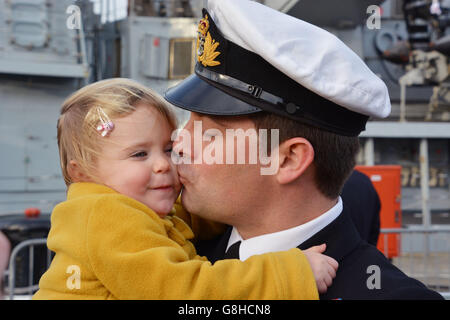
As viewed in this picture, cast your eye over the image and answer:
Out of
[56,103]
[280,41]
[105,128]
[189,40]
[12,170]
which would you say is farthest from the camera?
[189,40]

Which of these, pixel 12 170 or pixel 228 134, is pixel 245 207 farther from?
pixel 12 170

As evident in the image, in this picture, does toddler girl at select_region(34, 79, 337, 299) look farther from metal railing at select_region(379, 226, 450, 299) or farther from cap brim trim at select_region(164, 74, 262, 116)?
metal railing at select_region(379, 226, 450, 299)

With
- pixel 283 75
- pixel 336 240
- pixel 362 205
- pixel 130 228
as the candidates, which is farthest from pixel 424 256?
pixel 130 228

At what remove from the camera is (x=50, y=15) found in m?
10.1

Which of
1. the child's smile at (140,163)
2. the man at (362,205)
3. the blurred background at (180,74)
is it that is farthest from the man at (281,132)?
the blurred background at (180,74)

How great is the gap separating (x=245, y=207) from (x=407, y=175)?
1208cm

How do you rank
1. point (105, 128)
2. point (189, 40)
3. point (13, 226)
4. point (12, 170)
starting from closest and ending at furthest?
point (105, 128), point (13, 226), point (12, 170), point (189, 40)

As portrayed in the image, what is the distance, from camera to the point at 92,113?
1.76 m

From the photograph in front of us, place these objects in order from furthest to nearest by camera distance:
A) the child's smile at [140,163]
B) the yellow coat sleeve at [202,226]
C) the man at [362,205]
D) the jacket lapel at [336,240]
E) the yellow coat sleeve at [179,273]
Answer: the man at [362,205] < the yellow coat sleeve at [202,226] < the child's smile at [140,163] < the jacket lapel at [336,240] < the yellow coat sleeve at [179,273]

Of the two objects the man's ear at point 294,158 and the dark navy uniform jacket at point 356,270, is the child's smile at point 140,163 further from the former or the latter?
the man's ear at point 294,158

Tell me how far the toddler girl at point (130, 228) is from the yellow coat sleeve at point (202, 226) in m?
0.13

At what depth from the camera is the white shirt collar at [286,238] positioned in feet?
5.16

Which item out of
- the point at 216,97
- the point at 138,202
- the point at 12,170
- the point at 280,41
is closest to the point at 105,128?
the point at 138,202

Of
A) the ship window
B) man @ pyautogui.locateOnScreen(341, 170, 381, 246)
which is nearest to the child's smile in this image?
man @ pyautogui.locateOnScreen(341, 170, 381, 246)
